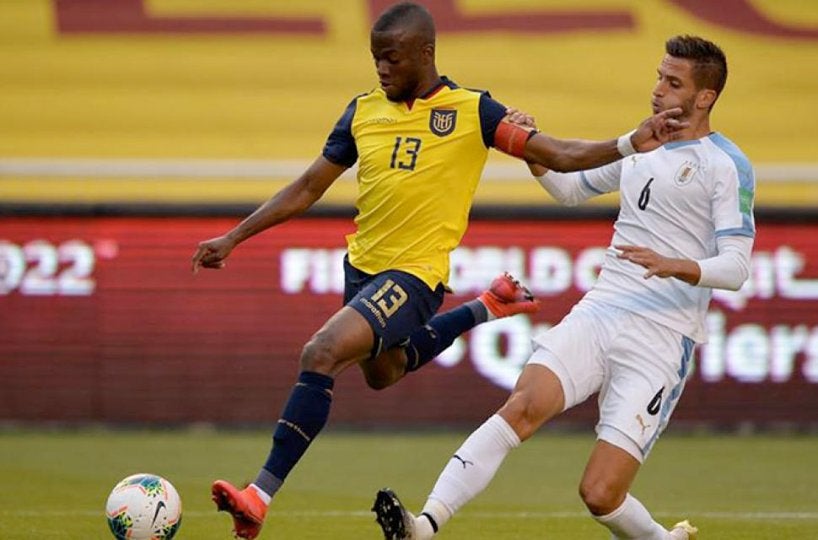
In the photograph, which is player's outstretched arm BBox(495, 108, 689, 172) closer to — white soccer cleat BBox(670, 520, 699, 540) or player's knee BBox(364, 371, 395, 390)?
player's knee BBox(364, 371, 395, 390)

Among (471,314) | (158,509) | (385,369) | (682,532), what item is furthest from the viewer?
(471,314)

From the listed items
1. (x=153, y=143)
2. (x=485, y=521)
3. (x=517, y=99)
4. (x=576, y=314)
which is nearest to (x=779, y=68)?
(x=517, y=99)

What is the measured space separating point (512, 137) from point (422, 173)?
44 centimetres

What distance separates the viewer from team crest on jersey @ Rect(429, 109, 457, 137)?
24.9 ft

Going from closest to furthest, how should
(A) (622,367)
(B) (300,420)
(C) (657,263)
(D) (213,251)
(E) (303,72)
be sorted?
(C) (657,263), (A) (622,367), (B) (300,420), (D) (213,251), (E) (303,72)

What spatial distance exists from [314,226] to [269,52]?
4677 mm

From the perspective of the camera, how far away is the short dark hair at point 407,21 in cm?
745

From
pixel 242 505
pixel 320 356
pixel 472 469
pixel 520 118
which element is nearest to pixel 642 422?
pixel 472 469

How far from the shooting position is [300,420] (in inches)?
280

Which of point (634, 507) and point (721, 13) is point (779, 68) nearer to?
point (721, 13)

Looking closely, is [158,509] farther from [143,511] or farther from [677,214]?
[677,214]

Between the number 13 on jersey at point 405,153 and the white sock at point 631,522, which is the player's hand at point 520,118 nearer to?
the number 13 on jersey at point 405,153

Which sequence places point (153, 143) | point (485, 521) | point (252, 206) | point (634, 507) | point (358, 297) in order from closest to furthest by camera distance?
point (634, 507) < point (358, 297) < point (485, 521) < point (252, 206) < point (153, 143)

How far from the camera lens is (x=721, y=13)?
1750 centimetres
